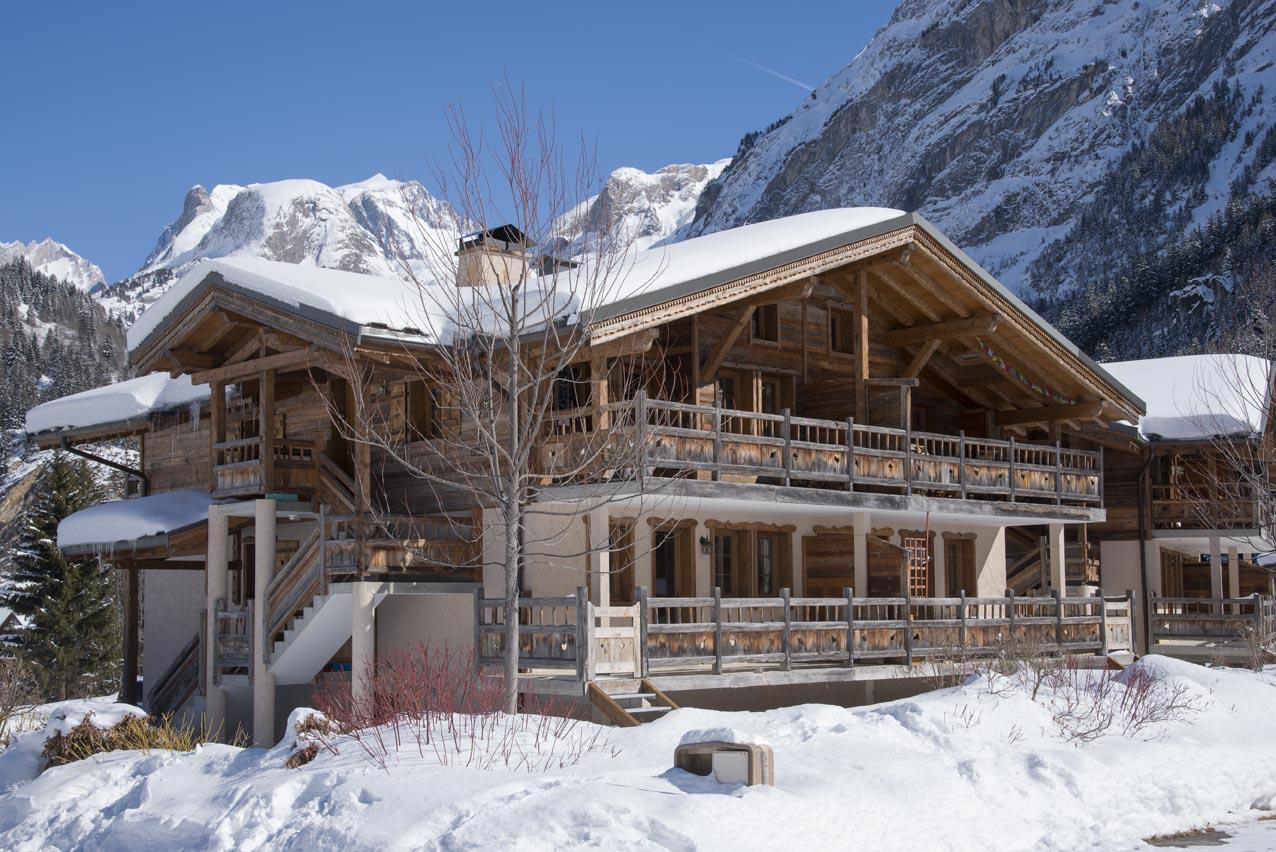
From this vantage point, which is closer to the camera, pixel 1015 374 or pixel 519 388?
pixel 519 388

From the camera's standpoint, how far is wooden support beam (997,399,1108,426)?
93.9 feet

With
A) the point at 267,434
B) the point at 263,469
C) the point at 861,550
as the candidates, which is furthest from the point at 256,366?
the point at 861,550

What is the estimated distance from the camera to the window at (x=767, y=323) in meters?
25.2

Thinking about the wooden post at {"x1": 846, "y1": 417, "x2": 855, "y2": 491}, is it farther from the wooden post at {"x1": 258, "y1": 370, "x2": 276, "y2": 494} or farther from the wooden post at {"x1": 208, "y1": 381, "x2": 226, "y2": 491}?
the wooden post at {"x1": 208, "y1": 381, "x2": 226, "y2": 491}

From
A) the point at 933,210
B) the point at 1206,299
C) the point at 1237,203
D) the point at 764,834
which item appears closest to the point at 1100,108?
the point at 933,210

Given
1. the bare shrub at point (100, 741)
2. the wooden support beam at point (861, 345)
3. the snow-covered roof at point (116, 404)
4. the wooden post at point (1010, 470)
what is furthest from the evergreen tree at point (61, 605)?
the wooden post at point (1010, 470)

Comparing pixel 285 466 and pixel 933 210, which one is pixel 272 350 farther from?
pixel 933 210

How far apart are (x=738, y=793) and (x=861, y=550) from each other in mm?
12676

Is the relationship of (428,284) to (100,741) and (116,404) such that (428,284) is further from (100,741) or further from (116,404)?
(116,404)

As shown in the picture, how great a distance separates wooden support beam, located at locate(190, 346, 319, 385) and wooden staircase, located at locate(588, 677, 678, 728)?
7.02m

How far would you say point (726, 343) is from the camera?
76.0 feet

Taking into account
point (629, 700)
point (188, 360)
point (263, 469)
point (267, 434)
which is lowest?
point (629, 700)

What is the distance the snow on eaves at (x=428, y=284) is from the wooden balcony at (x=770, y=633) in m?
4.05

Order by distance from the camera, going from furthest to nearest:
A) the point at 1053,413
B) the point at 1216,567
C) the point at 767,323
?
the point at 1216,567, the point at 1053,413, the point at 767,323
